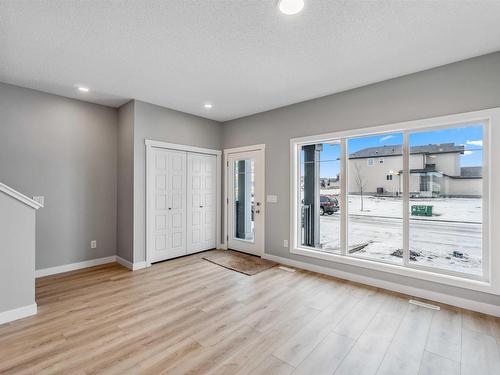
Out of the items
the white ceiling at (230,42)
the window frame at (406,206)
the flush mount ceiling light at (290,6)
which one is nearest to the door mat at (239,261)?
the window frame at (406,206)

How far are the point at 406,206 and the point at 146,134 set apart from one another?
411 cm

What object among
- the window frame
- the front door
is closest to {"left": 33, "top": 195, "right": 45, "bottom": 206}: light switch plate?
the front door

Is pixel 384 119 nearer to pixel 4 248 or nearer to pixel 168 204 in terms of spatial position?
pixel 168 204

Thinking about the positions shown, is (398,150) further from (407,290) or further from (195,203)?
(195,203)

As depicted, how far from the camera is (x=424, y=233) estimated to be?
10.5 feet

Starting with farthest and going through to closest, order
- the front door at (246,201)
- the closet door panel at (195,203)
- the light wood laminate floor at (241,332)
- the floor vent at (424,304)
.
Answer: the closet door panel at (195,203) < the front door at (246,201) < the floor vent at (424,304) < the light wood laminate floor at (241,332)

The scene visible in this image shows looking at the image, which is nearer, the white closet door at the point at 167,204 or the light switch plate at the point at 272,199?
the white closet door at the point at 167,204

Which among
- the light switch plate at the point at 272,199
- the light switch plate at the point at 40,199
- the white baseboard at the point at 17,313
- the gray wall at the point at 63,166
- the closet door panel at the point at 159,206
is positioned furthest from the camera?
the light switch plate at the point at 272,199

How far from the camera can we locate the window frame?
8.87ft

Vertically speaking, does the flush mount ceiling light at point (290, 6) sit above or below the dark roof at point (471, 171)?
above

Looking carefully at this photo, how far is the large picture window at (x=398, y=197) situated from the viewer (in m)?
2.90

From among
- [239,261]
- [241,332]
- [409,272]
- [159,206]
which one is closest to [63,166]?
[159,206]

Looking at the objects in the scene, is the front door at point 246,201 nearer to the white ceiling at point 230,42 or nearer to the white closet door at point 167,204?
the white closet door at point 167,204

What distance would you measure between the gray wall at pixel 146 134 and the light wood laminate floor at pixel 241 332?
101 cm
